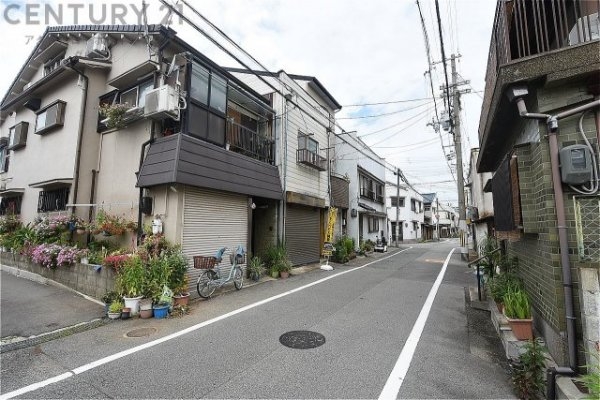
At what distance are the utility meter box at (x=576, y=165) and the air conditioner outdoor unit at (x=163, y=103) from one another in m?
8.31

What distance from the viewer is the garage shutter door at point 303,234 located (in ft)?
42.4

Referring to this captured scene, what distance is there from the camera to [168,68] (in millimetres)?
8875

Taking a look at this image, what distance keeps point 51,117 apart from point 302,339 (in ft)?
43.1

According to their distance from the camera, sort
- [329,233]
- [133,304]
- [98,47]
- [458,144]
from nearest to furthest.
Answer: [133,304], [98,47], [329,233], [458,144]

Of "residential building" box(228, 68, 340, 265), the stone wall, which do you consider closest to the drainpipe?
the stone wall

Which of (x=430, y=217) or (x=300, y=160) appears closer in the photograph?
(x=300, y=160)

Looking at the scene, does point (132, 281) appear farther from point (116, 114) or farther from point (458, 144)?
point (458, 144)

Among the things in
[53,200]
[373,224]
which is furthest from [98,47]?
[373,224]

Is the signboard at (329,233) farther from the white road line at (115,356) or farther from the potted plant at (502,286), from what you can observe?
the potted plant at (502,286)

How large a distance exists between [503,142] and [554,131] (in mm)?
3287

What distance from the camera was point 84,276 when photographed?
26.1 ft

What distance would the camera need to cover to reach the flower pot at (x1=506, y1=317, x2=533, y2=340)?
421cm

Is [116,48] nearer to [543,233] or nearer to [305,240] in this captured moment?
[305,240]

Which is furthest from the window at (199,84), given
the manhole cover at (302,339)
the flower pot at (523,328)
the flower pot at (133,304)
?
the flower pot at (523,328)
